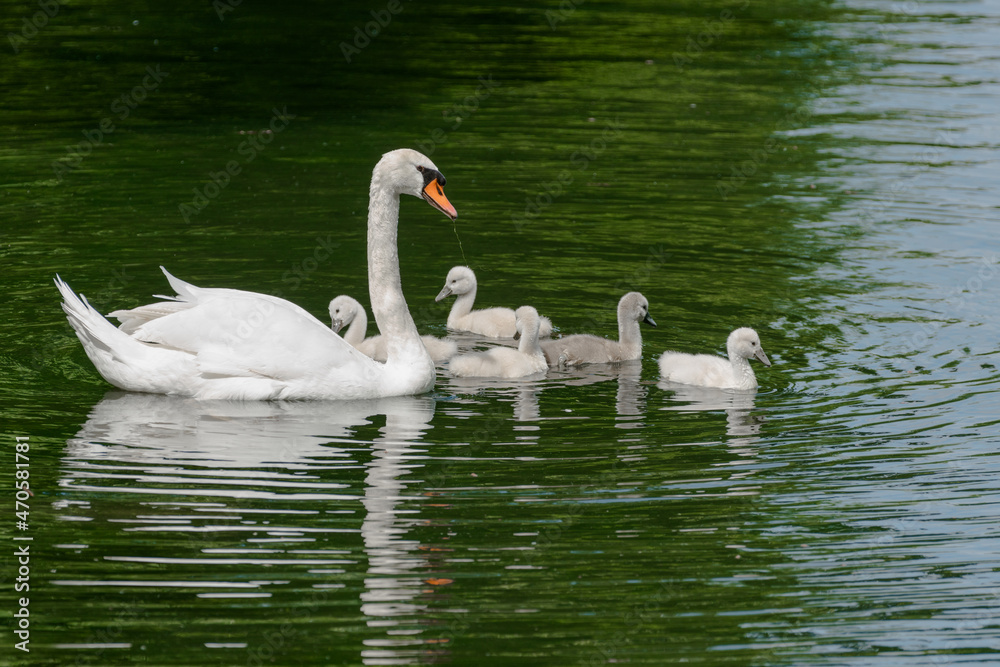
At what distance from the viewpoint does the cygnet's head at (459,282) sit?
12.7 m

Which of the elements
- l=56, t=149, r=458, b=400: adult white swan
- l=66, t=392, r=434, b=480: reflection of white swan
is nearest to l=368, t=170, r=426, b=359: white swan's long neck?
l=56, t=149, r=458, b=400: adult white swan

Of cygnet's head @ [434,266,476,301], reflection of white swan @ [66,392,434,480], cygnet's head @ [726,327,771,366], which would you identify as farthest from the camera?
cygnet's head @ [434,266,476,301]

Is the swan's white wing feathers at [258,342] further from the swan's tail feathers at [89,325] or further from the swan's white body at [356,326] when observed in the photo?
the swan's white body at [356,326]

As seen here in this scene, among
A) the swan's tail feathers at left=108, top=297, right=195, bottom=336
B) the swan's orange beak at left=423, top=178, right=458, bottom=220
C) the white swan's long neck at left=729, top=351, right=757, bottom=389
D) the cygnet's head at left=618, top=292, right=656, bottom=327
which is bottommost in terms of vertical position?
the white swan's long neck at left=729, top=351, right=757, bottom=389

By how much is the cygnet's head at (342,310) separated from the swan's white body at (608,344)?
1513 mm

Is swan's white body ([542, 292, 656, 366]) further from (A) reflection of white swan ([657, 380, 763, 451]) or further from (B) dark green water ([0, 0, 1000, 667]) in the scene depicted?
(A) reflection of white swan ([657, 380, 763, 451])

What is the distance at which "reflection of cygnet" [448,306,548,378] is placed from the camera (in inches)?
446

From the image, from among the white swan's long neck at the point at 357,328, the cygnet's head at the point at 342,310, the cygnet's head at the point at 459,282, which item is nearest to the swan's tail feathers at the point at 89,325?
the cygnet's head at the point at 342,310

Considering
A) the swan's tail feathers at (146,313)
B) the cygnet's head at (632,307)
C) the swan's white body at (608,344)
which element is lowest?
the swan's white body at (608,344)

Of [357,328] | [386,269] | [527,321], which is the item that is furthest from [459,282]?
[386,269]

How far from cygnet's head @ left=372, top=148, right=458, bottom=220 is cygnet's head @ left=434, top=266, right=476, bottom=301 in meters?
1.72

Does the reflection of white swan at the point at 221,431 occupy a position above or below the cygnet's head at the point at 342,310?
below

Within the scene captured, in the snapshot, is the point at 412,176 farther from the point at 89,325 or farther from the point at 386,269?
the point at 89,325

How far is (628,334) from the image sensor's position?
11.9 m
